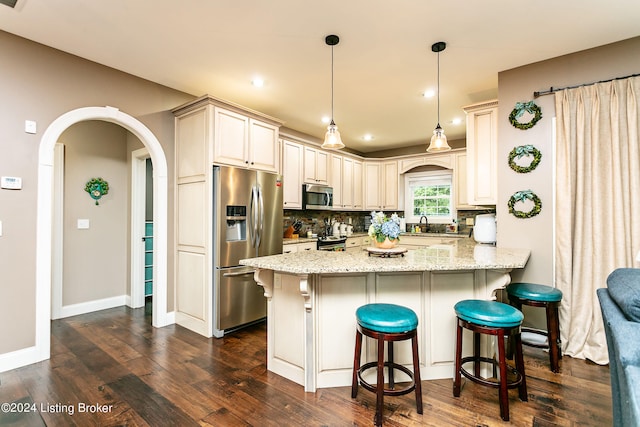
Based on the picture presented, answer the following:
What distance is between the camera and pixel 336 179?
5.78 m

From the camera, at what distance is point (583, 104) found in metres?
2.84

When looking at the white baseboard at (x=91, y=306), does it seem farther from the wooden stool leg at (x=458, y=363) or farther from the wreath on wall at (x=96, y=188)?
the wooden stool leg at (x=458, y=363)

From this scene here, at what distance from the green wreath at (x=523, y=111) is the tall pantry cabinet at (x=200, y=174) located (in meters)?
2.82

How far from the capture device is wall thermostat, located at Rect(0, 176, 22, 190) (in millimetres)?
2572

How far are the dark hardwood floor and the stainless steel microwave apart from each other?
103 inches

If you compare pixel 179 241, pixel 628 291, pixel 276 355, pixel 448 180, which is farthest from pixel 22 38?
pixel 448 180

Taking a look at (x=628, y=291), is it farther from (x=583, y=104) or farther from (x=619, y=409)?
(x=583, y=104)

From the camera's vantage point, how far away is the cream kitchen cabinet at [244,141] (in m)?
3.45

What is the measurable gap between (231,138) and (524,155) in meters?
3.15

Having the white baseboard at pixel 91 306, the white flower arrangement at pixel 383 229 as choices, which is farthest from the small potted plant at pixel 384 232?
the white baseboard at pixel 91 306

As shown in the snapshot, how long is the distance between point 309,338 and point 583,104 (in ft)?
10.5

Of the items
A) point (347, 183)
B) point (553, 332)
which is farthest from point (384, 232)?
point (347, 183)

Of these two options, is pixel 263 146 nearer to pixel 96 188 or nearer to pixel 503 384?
pixel 96 188

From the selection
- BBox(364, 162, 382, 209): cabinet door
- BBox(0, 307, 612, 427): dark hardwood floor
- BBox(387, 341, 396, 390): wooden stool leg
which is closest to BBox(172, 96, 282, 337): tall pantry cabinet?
BBox(0, 307, 612, 427): dark hardwood floor
